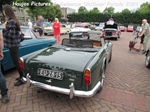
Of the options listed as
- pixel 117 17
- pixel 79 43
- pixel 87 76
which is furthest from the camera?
pixel 117 17

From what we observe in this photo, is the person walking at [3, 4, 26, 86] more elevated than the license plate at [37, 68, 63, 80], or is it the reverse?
the person walking at [3, 4, 26, 86]

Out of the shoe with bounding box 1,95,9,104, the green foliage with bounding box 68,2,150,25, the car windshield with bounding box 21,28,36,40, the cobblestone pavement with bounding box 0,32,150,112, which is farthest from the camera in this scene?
the green foliage with bounding box 68,2,150,25

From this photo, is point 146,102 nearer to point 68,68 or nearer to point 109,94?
point 109,94

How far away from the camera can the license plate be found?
2.57 m

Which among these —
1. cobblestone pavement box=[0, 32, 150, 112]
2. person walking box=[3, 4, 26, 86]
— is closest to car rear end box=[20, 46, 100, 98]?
cobblestone pavement box=[0, 32, 150, 112]

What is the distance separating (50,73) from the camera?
8.65 ft

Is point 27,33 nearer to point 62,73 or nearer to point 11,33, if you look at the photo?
point 11,33

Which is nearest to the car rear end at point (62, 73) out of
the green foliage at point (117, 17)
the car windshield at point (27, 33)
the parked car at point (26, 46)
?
the parked car at point (26, 46)

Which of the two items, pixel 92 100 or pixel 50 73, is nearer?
pixel 50 73

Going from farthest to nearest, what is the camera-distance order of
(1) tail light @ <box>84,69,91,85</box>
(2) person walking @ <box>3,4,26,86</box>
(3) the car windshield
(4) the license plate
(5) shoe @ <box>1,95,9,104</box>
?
(3) the car windshield
(2) person walking @ <box>3,4,26,86</box>
(5) shoe @ <box>1,95,9,104</box>
(4) the license plate
(1) tail light @ <box>84,69,91,85</box>

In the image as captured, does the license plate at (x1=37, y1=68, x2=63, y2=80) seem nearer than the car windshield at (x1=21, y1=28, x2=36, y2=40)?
Yes

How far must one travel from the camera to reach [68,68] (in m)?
2.52

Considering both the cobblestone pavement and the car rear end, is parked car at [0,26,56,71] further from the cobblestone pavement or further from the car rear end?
the car rear end

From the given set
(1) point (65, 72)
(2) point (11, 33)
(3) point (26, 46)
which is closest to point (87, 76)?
(1) point (65, 72)
